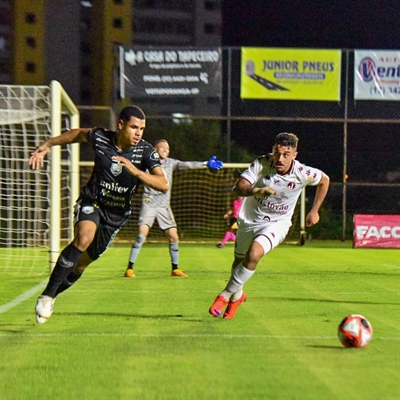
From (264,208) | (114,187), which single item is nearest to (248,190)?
(264,208)

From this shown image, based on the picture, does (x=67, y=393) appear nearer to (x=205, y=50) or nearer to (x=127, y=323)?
(x=127, y=323)

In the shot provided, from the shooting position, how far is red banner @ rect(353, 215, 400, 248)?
22.3m

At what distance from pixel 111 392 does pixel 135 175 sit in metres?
2.38

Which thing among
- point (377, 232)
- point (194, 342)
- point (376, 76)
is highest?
point (376, 76)

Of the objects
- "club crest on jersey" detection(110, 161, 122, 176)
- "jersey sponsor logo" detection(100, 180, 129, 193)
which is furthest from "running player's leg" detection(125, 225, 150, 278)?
"club crest on jersey" detection(110, 161, 122, 176)

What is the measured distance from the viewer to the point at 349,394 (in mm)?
4637

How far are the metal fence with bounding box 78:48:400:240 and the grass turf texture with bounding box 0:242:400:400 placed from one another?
14.7m

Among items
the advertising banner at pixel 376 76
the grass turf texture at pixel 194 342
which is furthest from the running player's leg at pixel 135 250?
the advertising banner at pixel 376 76

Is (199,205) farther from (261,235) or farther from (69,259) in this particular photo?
(69,259)

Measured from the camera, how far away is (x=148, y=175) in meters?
6.86

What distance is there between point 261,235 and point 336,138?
3020 centimetres

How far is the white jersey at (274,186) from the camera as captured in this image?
25.7 ft

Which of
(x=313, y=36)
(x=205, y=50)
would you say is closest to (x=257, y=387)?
(x=205, y=50)

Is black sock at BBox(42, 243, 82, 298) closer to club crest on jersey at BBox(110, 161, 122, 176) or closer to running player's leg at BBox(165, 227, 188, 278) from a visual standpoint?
club crest on jersey at BBox(110, 161, 122, 176)
